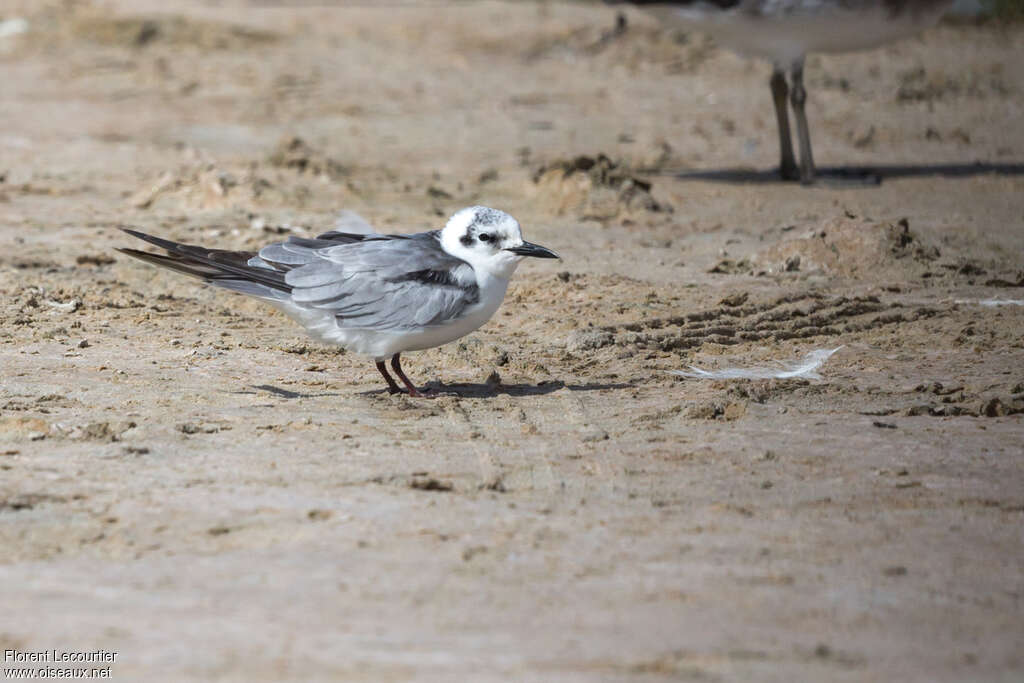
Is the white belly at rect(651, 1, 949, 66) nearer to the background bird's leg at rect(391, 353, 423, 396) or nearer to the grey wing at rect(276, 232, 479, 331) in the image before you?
the grey wing at rect(276, 232, 479, 331)

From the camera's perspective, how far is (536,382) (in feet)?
18.2

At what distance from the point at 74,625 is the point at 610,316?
350 centimetres

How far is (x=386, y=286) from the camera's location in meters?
5.21

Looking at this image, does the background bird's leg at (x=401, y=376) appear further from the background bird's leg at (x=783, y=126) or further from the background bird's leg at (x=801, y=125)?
the background bird's leg at (x=783, y=126)

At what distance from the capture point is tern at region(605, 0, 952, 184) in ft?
30.1

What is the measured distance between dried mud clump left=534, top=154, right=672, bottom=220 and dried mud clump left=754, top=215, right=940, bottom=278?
1.32m

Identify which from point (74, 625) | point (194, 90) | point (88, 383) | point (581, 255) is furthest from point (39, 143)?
point (74, 625)

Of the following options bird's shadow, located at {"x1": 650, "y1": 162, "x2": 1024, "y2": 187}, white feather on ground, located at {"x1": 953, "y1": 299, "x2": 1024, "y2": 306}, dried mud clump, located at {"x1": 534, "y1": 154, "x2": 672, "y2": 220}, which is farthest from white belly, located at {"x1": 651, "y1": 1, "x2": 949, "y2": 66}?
white feather on ground, located at {"x1": 953, "y1": 299, "x2": 1024, "y2": 306}

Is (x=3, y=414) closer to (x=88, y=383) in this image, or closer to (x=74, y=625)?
(x=88, y=383)

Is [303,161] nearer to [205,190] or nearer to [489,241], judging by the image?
[205,190]

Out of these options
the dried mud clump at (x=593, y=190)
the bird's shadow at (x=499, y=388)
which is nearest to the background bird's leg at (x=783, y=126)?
the dried mud clump at (x=593, y=190)

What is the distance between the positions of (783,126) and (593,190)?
1.88 m

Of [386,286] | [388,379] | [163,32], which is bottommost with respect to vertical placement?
[388,379]

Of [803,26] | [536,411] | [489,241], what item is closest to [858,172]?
[803,26]
